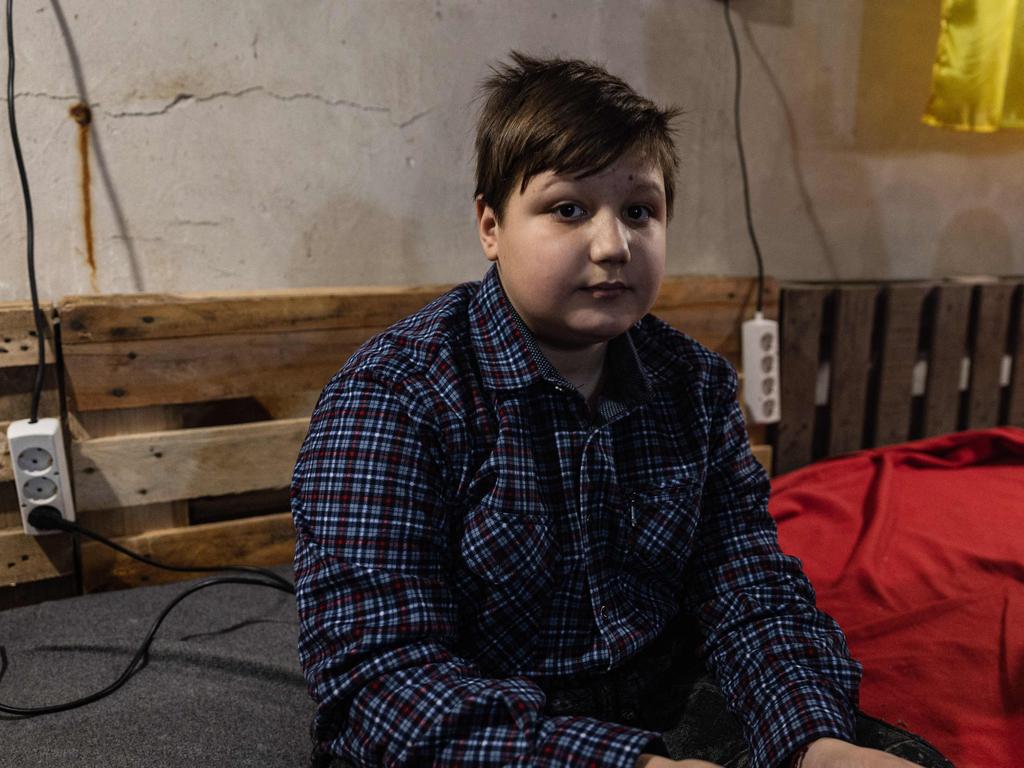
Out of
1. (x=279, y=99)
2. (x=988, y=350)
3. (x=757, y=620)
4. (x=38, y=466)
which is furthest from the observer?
(x=988, y=350)

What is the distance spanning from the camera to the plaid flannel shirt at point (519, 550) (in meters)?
0.79

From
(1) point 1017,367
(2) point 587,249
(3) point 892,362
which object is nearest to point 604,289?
(2) point 587,249

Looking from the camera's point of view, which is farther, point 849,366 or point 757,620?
point 849,366

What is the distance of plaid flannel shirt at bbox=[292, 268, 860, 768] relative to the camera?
0.79 m

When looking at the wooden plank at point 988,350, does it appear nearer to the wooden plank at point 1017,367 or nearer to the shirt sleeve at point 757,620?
the wooden plank at point 1017,367

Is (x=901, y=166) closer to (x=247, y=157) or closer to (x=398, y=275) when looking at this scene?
(x=398, y=275)

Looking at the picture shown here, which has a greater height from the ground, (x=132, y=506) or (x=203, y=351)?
(x=203, y=351)

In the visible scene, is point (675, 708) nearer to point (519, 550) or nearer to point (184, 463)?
point (519, 550)

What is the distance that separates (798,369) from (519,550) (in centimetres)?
137

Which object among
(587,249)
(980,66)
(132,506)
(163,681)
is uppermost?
(980,66)

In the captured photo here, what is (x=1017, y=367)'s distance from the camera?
236 centimetres

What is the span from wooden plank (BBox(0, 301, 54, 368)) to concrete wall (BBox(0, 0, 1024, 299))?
0.10 metres

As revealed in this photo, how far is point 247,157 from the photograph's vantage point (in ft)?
5.17

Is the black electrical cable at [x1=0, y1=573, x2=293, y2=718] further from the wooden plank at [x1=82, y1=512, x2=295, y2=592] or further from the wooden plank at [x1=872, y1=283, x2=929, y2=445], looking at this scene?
the wooden plank at [x1=872, y1=283, x2=929, y2=445]
